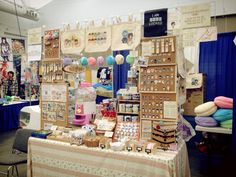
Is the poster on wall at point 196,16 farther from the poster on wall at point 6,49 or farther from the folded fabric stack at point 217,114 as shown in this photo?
the poster on wall at point 6,49

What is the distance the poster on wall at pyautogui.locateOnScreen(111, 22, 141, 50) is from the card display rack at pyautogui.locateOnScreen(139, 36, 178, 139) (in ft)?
1.24

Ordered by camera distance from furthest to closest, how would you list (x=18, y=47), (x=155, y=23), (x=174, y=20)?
(x=18, y=47) < (x=174, y=20) < (x=155, y=23)

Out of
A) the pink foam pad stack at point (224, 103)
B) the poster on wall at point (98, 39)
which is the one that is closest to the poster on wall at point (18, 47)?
the poster on wall at point (98, 39)

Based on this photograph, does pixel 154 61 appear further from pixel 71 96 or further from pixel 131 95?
pixel 71 96

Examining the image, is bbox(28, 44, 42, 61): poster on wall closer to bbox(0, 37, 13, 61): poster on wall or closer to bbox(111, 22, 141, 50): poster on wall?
bbox(111, 22, 141, 50): poster on wall

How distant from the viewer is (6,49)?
269 inches

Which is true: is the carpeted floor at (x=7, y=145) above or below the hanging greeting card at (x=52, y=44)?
below

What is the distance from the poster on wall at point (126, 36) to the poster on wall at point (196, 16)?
512 millimetres

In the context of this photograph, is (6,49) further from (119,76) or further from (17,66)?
(119,76)

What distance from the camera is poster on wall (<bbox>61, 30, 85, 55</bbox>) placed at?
2.99 meters

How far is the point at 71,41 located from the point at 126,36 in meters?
0.73

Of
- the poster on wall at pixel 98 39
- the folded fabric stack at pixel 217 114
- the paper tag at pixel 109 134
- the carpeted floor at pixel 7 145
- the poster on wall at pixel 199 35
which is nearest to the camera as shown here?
the paper tag at pixel 109 134

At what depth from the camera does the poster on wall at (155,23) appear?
232cm

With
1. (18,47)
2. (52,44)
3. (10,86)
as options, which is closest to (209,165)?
(52,44)
